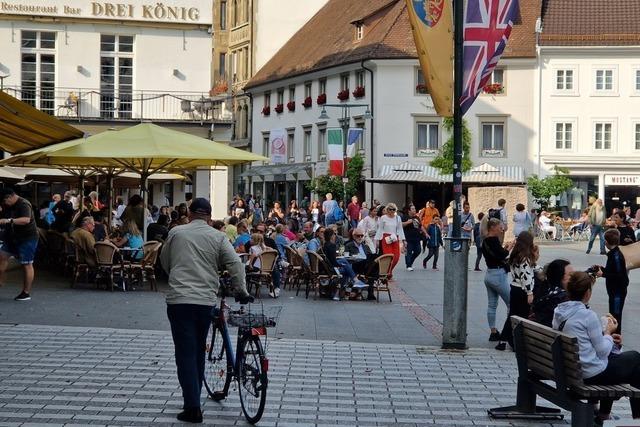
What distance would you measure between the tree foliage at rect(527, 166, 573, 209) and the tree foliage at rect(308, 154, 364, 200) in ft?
27.2

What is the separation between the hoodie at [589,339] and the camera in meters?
8.47

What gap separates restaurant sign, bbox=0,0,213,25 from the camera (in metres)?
35.3

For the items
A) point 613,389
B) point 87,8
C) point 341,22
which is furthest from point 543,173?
point 613,389

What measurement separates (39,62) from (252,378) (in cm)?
2860

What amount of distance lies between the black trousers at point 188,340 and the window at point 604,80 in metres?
50.9

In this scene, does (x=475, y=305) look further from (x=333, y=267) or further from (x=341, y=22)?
(x=341, y=22)

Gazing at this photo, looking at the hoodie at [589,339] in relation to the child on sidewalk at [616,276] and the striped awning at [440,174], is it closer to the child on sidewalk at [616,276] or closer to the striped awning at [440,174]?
the child on sidewalk at [616,276]

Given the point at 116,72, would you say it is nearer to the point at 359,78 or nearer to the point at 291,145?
the point at 359,78

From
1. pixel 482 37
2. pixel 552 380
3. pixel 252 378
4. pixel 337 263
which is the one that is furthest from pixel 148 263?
pixel 552 380

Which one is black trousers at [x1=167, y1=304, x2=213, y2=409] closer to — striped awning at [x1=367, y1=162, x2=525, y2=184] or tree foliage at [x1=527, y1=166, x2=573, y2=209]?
striped awning at [x1=367, y1=162, x2=525, y2=184]

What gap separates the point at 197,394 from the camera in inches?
349

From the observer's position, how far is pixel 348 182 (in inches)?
2218

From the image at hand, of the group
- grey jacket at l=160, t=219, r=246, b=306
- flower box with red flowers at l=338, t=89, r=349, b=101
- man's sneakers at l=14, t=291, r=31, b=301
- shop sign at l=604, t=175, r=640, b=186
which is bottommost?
man's sneakers at l=14, t=291, r=31, b=301

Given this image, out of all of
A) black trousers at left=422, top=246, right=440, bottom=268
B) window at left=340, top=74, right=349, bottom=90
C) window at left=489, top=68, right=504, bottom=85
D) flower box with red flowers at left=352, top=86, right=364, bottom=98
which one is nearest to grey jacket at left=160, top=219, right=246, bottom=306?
black trousers at left=422, top=246, right=440, bottom=268
